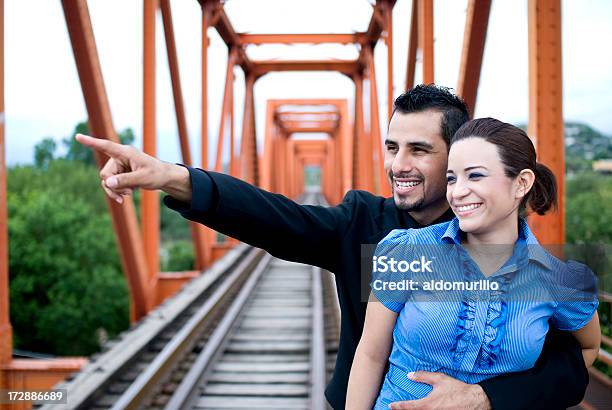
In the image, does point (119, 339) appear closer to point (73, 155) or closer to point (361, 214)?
point (361, 214)

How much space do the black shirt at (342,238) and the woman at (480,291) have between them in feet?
0.17

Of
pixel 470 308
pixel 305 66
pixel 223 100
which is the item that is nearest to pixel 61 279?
pixel 305 66

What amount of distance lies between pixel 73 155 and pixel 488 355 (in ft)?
168

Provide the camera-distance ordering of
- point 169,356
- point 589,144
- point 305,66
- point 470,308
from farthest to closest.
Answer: point 305,66
point 589,144
point 169,356
point 470,308

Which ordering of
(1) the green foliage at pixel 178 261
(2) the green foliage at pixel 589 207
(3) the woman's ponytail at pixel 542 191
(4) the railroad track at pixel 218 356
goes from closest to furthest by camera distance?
(3) the woman's ponytail at pixel 542 191, (4) the railroad track at pixel 218 356, (2) the green foliage at pixel 589 207, (1) the green foliage at pixel 178 261

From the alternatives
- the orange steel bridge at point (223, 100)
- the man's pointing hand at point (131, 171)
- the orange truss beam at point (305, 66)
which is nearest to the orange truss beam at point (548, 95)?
the orange steel bridge at point (223, 100)

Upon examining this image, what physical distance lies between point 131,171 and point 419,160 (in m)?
0.70

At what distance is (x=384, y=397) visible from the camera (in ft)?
3.98

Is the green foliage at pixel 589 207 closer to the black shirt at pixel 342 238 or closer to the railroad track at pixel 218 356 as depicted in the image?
the railroad track at pixel 218 356

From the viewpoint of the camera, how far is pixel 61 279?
28.8m

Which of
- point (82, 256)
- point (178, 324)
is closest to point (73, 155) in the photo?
point (82, 256)

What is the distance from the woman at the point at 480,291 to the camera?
1.12 meters

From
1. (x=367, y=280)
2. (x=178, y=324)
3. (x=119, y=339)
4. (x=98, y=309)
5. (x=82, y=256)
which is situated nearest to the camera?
(x=367, y=280)

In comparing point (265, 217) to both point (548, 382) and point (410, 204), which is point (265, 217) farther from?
point (548, 382)
